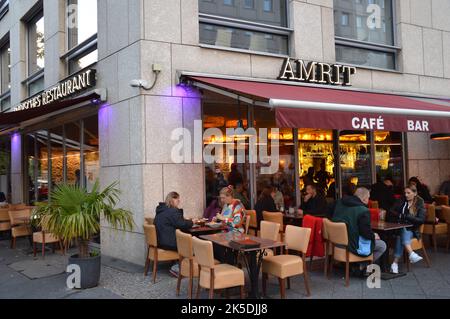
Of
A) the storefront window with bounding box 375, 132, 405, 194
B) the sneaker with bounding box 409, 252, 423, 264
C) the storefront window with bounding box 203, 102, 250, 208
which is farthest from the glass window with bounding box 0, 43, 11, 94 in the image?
the sneaker with bounding box 409, 252, 423, 264

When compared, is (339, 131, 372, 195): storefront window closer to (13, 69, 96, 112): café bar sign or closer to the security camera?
the security camera

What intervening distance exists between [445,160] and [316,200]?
5.58 m

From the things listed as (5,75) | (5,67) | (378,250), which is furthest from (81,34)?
(5,67)

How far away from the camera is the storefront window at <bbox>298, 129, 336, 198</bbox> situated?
1027 cm

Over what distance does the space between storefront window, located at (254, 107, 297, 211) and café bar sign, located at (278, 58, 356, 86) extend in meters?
0.91

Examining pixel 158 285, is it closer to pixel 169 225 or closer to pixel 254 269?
pixel 169 225

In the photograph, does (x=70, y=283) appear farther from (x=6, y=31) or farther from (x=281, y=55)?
(x=6, y=31)

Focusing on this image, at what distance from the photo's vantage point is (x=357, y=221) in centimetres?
652

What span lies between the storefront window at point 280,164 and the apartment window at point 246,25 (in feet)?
4.63

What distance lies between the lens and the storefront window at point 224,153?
8.88m

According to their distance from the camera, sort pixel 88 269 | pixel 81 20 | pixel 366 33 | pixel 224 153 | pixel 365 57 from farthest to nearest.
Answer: pixel 366 33
pixel 365 57
pixel 81 20
pixel 224 153
pixel 88 269

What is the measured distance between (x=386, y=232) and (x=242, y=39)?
4.81 m

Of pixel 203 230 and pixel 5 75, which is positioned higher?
pixel 5 75

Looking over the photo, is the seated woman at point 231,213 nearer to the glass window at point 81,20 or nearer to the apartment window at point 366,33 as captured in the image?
the apartment window at point 366,33
